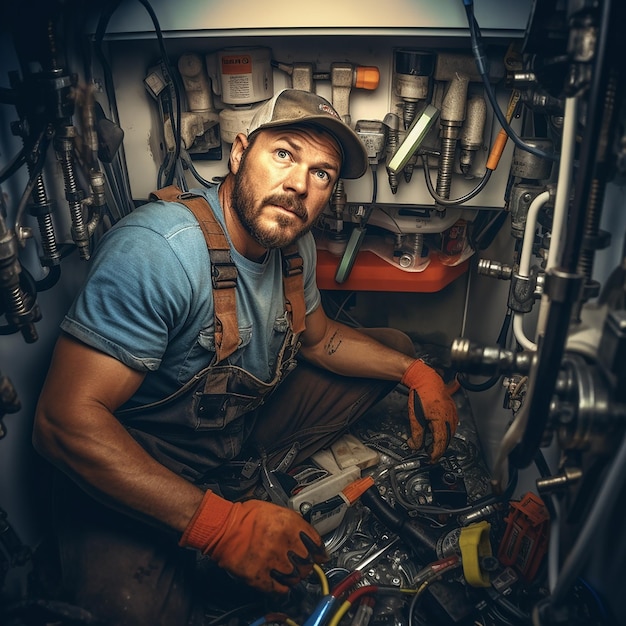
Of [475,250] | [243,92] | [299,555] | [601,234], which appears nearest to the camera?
[601,234]

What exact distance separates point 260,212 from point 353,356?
62 cm

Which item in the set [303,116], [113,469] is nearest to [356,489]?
[113,469]

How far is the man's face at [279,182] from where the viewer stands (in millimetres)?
1346

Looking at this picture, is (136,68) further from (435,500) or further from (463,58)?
(435,500)

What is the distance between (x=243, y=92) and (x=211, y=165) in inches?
10.1

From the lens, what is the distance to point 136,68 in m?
1.55

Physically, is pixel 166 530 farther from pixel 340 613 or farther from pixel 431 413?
pixel 431 413

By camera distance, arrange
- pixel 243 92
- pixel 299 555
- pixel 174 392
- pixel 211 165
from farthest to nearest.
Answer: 1. pixel 211 165
2. pixel 243 92
3. pixel 174 392
4. pixel 299 555

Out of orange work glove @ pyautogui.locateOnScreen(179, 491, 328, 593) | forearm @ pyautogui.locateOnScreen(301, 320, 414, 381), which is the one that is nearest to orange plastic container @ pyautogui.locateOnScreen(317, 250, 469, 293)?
forearm @ pyautogui.locateOnScreen(301, 320, 414, 381)

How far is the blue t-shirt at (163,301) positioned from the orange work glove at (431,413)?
18.7 inches

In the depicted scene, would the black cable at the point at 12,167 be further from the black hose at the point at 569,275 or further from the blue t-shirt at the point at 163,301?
the black hose at the point at 569,275

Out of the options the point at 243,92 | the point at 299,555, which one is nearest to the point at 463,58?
the point at 243,92

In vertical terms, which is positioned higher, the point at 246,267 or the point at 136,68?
the point at 136,68

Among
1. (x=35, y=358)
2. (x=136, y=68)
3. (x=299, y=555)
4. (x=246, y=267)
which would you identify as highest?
(x=136, y=68)
